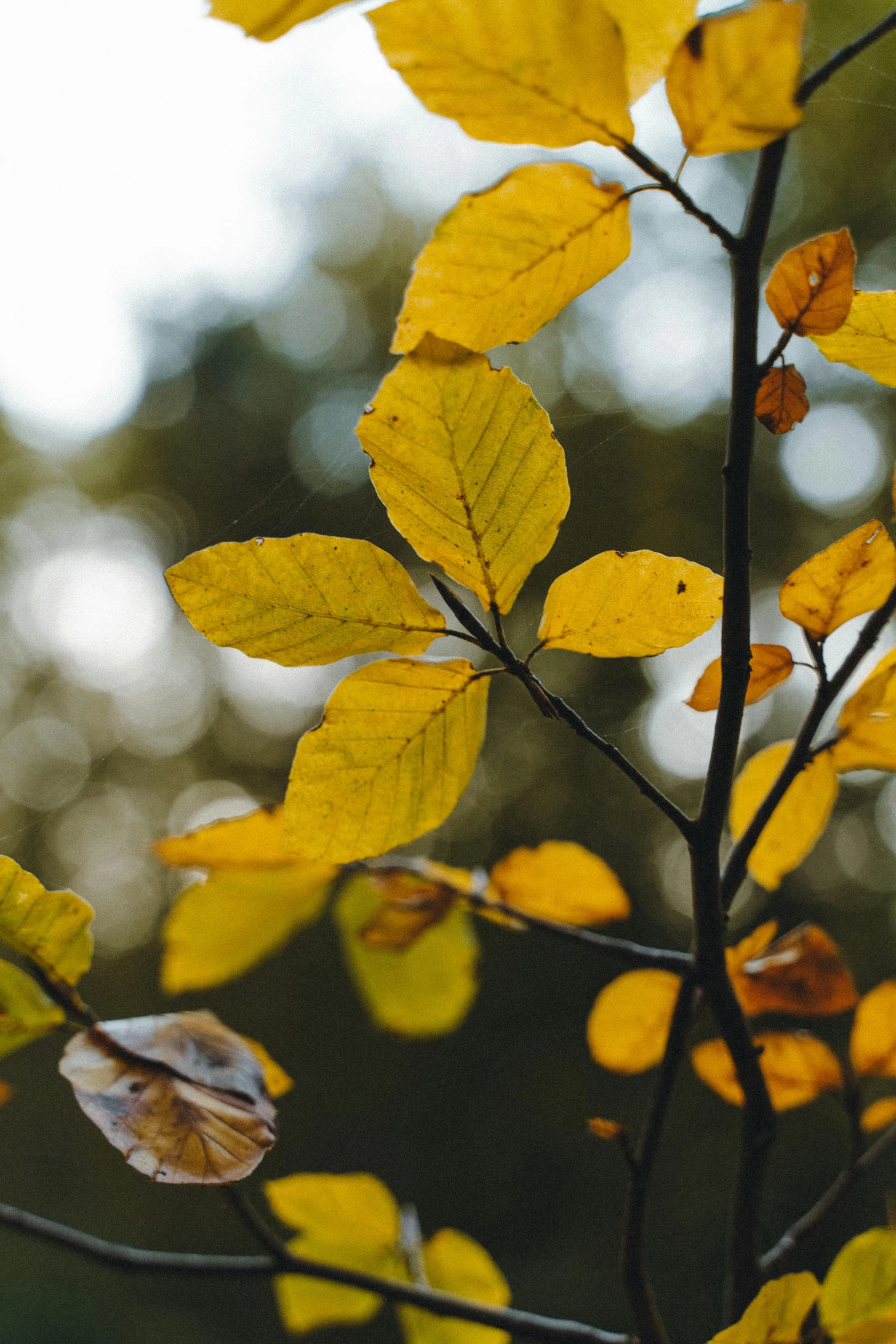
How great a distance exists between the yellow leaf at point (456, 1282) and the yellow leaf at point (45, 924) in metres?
0.35

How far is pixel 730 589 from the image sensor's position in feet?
0.75

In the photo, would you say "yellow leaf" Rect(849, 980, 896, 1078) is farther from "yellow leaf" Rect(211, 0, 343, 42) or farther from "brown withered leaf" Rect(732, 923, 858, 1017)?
"yellow leaf" Rect(211, 0, 343, 42)

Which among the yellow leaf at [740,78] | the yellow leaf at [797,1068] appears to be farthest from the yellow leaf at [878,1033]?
the yellow leaf at [740,78]

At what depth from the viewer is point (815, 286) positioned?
23 centimetres

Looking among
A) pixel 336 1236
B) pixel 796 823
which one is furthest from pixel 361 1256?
pixel 796 823

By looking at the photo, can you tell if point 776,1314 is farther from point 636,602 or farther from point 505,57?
point 505,57

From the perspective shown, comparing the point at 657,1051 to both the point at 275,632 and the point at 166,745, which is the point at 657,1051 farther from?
the point at 166,745

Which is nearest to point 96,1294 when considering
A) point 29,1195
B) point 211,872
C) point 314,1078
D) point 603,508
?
point 29,1195

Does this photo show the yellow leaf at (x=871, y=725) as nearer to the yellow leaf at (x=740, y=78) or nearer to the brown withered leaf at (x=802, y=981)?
the brown withered leaf at (x=802, y=981)

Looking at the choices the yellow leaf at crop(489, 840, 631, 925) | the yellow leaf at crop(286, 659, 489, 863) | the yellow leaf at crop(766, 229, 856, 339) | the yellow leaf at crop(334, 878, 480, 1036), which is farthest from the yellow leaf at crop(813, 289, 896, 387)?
the yellow leaf at crop(334, 878, 480, 1036)

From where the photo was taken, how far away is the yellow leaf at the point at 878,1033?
464 mm

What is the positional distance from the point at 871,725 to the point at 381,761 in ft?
0.75

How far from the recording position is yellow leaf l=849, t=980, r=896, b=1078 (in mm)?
464

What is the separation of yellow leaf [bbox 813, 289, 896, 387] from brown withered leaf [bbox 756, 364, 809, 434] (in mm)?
26
